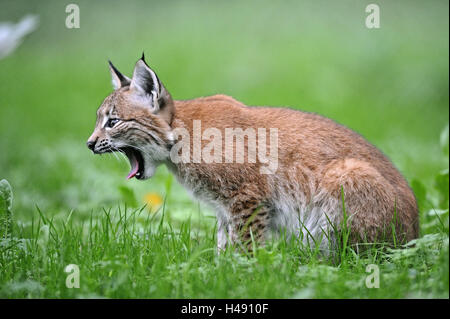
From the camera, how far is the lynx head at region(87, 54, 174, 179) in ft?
17.3

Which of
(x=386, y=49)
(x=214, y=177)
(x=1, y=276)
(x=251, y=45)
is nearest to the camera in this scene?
(x=1, y=276)

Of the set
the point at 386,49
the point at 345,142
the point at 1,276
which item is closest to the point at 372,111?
the point at 386,49

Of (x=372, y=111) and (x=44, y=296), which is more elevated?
(x=372, y=111)

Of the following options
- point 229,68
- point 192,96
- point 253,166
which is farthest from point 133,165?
point 229,68

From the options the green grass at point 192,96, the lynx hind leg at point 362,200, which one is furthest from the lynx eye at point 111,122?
the lynx hind leg at point 362,200

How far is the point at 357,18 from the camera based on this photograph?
16.2 meters

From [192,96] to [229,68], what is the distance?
2.22 m

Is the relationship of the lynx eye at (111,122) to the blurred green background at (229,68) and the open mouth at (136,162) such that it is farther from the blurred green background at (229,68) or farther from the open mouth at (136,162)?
the blurred green background at (229,68)

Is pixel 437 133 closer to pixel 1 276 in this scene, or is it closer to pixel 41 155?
pixel 41 155

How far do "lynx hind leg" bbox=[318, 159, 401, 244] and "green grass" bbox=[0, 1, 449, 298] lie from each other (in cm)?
23

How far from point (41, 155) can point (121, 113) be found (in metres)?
4.91

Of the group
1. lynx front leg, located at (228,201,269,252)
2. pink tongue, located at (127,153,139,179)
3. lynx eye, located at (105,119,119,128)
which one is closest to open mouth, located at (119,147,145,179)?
pink tongue, located at (127,153,139,179)

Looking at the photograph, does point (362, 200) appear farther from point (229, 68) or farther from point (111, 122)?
point (229, 68)

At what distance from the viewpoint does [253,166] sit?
5234 mm
